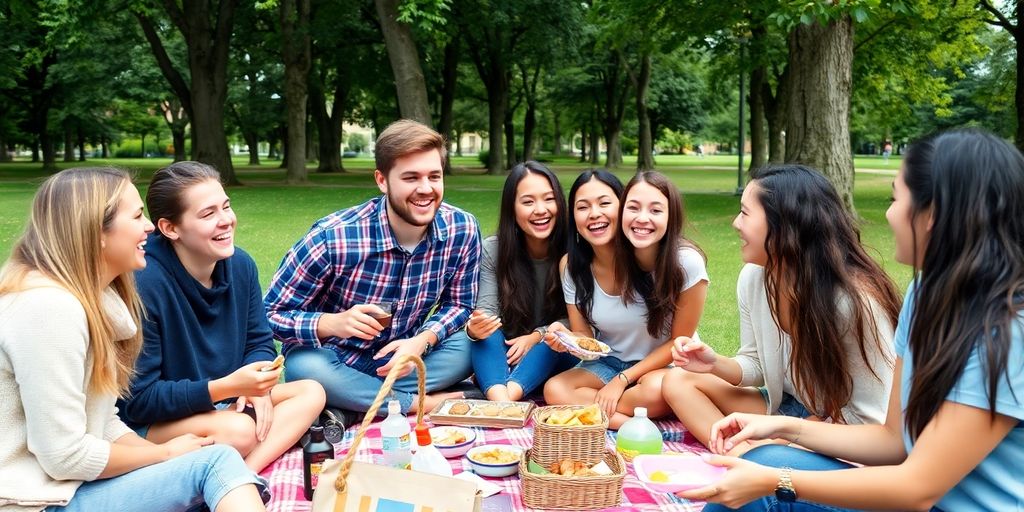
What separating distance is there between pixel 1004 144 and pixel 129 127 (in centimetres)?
6406

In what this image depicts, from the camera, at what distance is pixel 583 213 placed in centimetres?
438

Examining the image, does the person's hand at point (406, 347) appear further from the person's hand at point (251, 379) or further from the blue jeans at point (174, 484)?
the blue jeans at point (174, 484)

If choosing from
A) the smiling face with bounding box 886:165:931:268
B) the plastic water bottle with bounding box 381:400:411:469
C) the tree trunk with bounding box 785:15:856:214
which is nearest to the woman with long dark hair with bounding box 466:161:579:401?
the plastic water bottle with bounding box 381:400:411:469

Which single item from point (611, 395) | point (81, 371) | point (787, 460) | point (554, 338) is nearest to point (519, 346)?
point (554, 338)

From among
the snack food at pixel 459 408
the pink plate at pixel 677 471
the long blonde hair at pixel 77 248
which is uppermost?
the long blonde hair at pixel 77 248

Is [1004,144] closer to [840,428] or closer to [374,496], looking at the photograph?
[840,428]

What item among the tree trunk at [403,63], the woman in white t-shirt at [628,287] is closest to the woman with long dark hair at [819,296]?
the woman in white t-shirt at [628,287]

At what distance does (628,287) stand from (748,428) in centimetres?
178

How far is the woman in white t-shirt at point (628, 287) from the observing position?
13.8ft

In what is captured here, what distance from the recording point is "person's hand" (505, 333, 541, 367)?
465cm

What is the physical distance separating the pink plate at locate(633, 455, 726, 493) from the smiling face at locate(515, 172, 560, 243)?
2090 millimetres

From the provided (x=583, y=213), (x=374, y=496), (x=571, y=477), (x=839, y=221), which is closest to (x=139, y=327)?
(x=374, y=496)

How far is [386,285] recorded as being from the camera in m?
4.45

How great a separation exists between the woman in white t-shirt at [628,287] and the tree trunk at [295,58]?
20124mm
